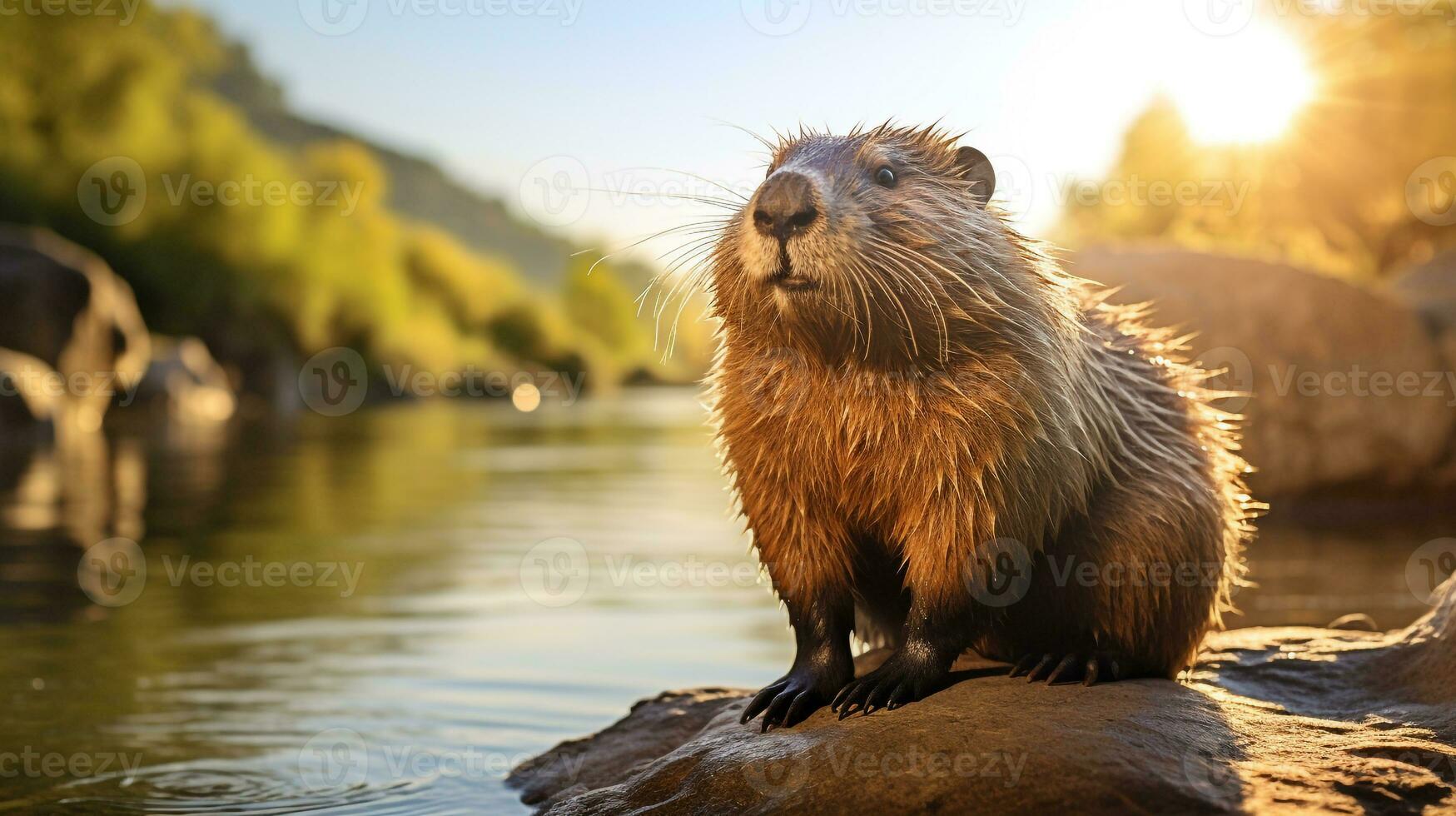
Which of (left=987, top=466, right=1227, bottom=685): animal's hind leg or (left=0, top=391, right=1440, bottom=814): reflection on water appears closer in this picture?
(left=987, top=466, right=1227, bottom=685): animal's hind leg

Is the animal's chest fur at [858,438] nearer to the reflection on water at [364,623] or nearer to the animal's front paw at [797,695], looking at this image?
the animal's front paw at [797,695]

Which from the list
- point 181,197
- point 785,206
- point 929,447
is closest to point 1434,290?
point 929,447

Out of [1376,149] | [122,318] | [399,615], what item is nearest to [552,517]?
[399,615]

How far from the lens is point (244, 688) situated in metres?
6.46

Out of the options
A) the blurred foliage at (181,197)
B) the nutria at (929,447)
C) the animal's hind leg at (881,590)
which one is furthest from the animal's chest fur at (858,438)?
the blurred foliage at (181,197)

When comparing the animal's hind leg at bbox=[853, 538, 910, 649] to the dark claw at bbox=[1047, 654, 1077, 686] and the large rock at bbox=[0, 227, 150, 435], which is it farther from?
the large rock at bbox=[0, 227, 150, 435]

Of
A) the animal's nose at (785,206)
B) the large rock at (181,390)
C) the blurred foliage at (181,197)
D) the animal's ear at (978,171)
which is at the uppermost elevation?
the blurred foliage at (181,197)

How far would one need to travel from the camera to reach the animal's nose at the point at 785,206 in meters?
3.85

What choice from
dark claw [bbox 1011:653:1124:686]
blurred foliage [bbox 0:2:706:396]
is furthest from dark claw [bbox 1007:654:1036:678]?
blurred foliage [bbox 0:2:706:396]

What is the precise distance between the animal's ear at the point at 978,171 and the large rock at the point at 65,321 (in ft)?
86.2

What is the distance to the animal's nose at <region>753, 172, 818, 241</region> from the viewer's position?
3850mm

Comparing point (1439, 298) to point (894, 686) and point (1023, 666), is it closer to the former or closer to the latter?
point (1023, 666)

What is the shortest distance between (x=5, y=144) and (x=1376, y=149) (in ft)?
124

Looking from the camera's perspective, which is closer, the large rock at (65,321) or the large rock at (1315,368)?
the large rock at (1315,368)
